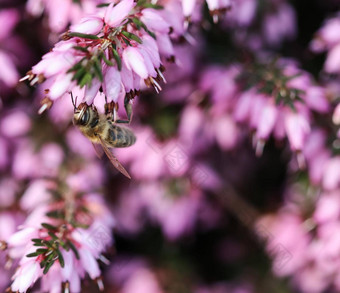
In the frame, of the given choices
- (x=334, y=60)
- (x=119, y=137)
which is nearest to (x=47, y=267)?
(x=119, y=137)

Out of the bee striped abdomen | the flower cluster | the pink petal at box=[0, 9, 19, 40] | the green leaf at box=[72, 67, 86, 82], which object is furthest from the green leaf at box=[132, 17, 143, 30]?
the pink petal at box=[0, 9, 19, 40]

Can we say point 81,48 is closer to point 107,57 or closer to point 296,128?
point 107,57

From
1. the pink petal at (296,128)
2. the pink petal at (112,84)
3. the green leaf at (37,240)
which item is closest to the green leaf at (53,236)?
the green leaf at (37,240)

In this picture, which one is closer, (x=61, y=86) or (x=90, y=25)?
(x=61, y=86)

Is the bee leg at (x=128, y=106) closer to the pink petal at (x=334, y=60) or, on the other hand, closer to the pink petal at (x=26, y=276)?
the pink petal at (x=26, y=276)

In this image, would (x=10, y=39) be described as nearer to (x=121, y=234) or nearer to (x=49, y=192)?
(x=49, y=192)

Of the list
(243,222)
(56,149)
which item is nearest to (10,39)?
(56,149)

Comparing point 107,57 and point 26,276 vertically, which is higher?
point 107,57
